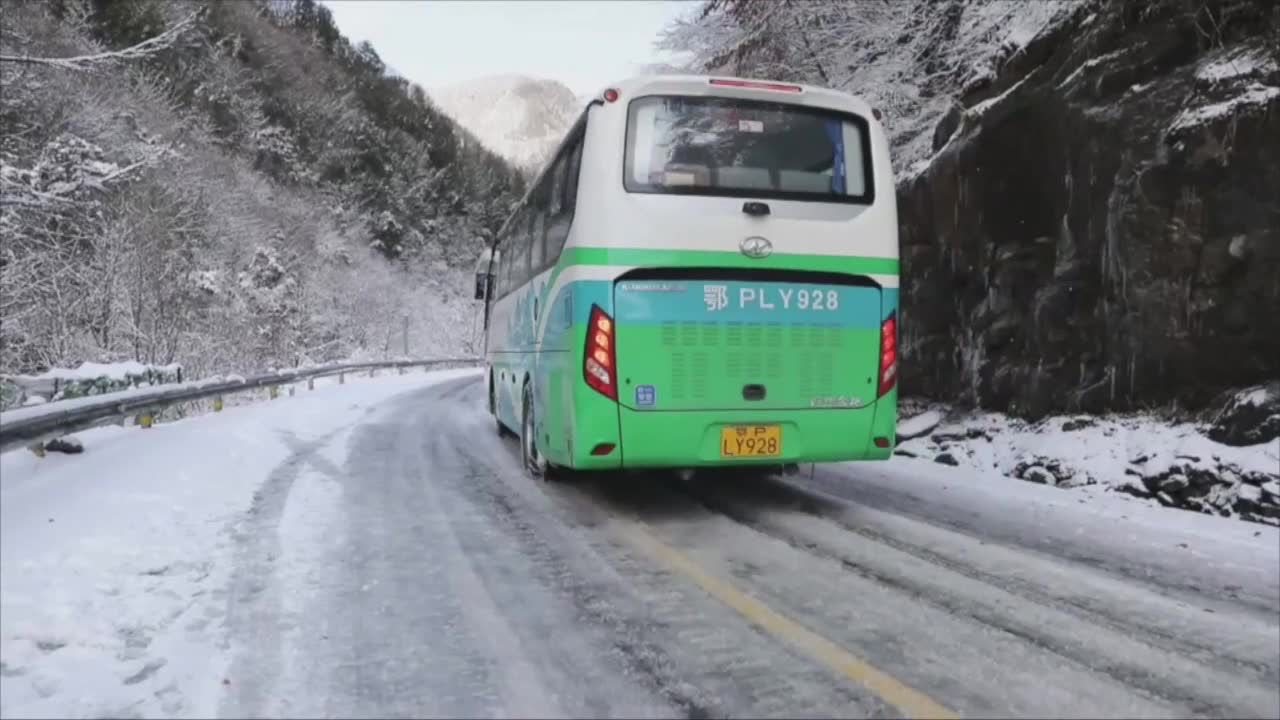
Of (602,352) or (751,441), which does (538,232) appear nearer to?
(602,352)

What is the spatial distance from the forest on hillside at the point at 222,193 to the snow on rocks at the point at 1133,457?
8650 mm

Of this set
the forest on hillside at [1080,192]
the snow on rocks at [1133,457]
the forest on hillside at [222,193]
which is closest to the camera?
the snow on rocks at [1133,457]

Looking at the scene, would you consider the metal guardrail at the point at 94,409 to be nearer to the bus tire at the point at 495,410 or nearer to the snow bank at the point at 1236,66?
the bus tire at the point at 495,410

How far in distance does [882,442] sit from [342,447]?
22.4ft

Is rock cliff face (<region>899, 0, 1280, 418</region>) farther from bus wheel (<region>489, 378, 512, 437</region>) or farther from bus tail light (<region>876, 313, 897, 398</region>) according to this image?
bus wheel (<region>489, 378, 512, 437</region>)

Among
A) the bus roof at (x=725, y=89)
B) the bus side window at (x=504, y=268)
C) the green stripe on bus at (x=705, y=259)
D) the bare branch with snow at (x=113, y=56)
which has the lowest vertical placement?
the green stripe on bus at (x=705, y=259)

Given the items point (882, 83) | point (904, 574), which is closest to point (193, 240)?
point (882, 83)

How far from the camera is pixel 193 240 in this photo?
80.5 ft

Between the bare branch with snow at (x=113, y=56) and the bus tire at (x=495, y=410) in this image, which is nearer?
the bare branch with snow at (x=113, y=56)

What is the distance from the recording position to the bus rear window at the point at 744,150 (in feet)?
18.7

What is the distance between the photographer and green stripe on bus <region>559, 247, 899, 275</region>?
18.2ft

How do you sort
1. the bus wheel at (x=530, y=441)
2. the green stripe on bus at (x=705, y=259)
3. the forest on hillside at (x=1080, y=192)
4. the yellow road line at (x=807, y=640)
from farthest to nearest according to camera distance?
the bus wheel at (x=530, y=441), the forest on hillside at (x=1080, y=192), the green stripe on bus at (x=705, y=259), the yellow road line at (x=807, y=640)

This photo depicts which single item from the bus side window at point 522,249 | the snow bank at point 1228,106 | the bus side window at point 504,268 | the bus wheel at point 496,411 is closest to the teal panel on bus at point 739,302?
the bus side window at point 522,249

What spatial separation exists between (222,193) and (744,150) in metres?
29.5
